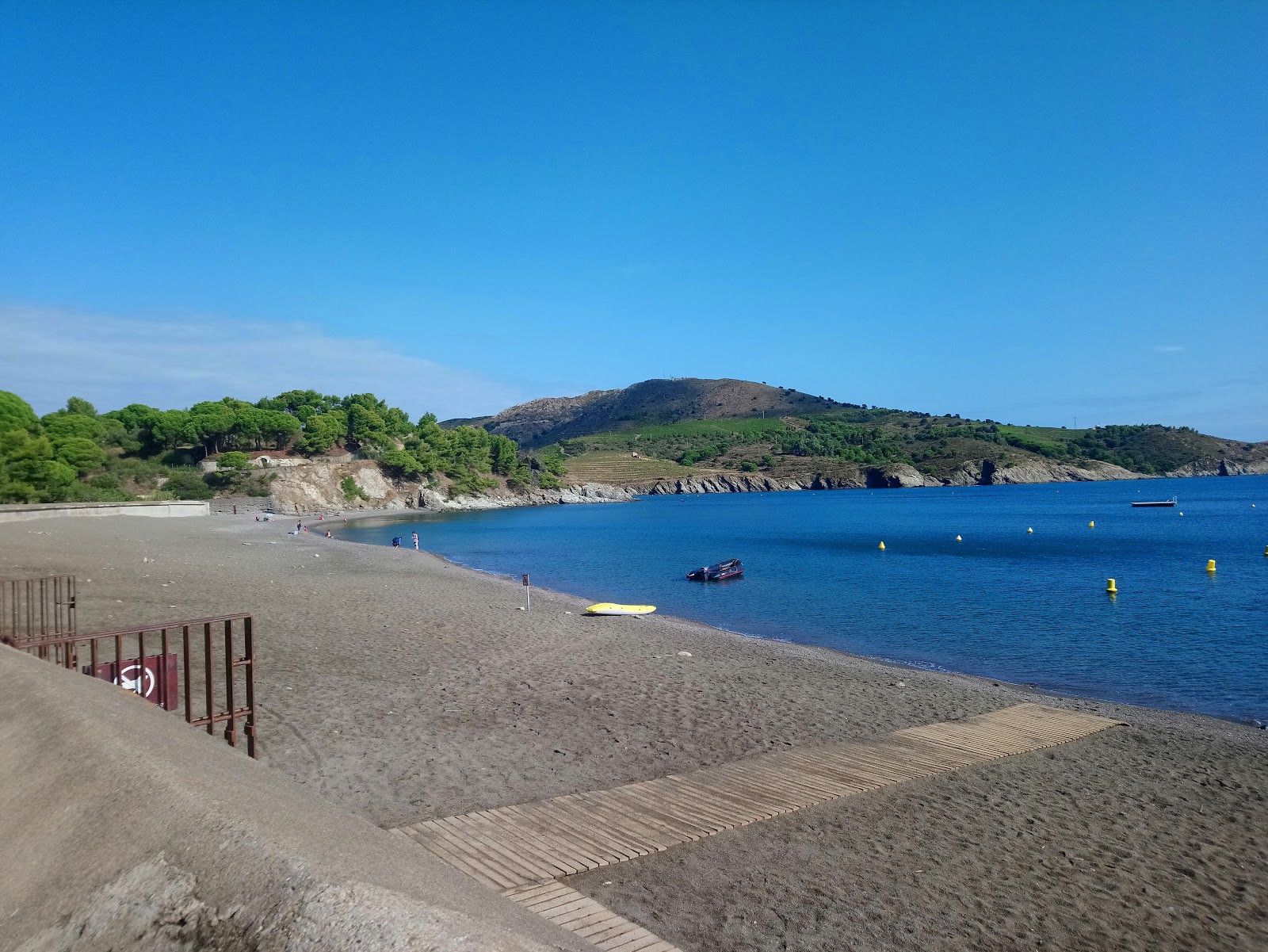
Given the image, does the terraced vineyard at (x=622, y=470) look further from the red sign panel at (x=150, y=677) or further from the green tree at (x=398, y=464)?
the red sign panel at (x=150, y=677)

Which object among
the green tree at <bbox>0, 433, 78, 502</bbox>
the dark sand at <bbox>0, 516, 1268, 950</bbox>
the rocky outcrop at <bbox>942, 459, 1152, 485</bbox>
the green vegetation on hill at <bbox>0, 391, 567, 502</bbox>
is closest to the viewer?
the dark sand at <bbox>0, 516, 1268, 950</bbox>

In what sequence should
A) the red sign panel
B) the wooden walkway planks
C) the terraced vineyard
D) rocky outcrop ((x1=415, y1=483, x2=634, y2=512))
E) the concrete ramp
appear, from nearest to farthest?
the concrete ramp → the wooden walkway planks → the red sign panel → rocky outcrop ((x1=415, y1=483, x2=634, y2=512)) → the terraced vineyard

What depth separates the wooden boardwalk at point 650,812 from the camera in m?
6.52

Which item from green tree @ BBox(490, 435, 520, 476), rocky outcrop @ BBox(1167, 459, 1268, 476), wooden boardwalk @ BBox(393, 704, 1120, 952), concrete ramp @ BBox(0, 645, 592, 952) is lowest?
wooden boardwalk @ BBox(393, 704, 1120, 952)

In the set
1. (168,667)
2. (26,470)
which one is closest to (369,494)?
(26,470)

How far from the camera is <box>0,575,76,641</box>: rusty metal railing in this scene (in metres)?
10.3

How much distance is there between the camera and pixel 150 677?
8477mm

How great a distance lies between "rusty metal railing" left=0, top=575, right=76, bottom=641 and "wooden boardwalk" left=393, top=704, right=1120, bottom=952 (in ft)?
18.5

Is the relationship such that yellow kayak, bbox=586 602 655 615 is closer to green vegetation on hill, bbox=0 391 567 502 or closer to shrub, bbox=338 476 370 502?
green vegetation on hill, bbox=0 391 567 502

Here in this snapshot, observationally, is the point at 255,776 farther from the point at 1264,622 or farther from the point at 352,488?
the point at 352,488

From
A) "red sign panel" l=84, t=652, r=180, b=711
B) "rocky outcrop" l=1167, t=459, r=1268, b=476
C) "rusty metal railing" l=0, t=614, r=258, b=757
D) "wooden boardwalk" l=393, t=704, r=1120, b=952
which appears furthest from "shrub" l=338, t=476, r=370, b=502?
"rocky outcrop" l=1167, t=459, r=1268, b=476

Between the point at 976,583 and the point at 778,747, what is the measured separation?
28.0m

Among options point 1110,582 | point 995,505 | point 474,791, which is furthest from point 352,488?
point 474,791

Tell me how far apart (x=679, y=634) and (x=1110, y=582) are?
2079 centimetres
